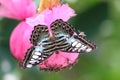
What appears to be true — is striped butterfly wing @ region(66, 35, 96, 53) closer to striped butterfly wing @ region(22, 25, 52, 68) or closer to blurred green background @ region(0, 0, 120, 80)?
striped butterfly wing @ region(22, 25, 52, 68)

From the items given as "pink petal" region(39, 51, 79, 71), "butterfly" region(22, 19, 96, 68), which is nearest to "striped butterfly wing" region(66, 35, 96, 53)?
"butterfly" region(22, 19, 96, 68)

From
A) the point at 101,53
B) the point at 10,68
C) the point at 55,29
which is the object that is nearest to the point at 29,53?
the point at 55,29

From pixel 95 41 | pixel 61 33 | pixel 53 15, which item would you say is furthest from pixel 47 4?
pixel 95 41

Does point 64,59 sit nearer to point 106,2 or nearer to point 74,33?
point 74,33

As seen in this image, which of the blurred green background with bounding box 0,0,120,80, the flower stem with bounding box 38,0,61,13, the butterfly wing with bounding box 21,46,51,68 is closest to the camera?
the butterfly wing with bounding box 21,46,51,68

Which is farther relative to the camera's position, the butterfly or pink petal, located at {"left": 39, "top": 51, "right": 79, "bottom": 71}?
pink petal, located at {"left": 39, "top": 51, "right": 79, "bottom": 71}

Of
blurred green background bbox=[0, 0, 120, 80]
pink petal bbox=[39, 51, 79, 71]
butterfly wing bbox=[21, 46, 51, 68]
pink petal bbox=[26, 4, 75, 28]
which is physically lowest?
butterfly wing bbox=[21, 46, 51, 68]
